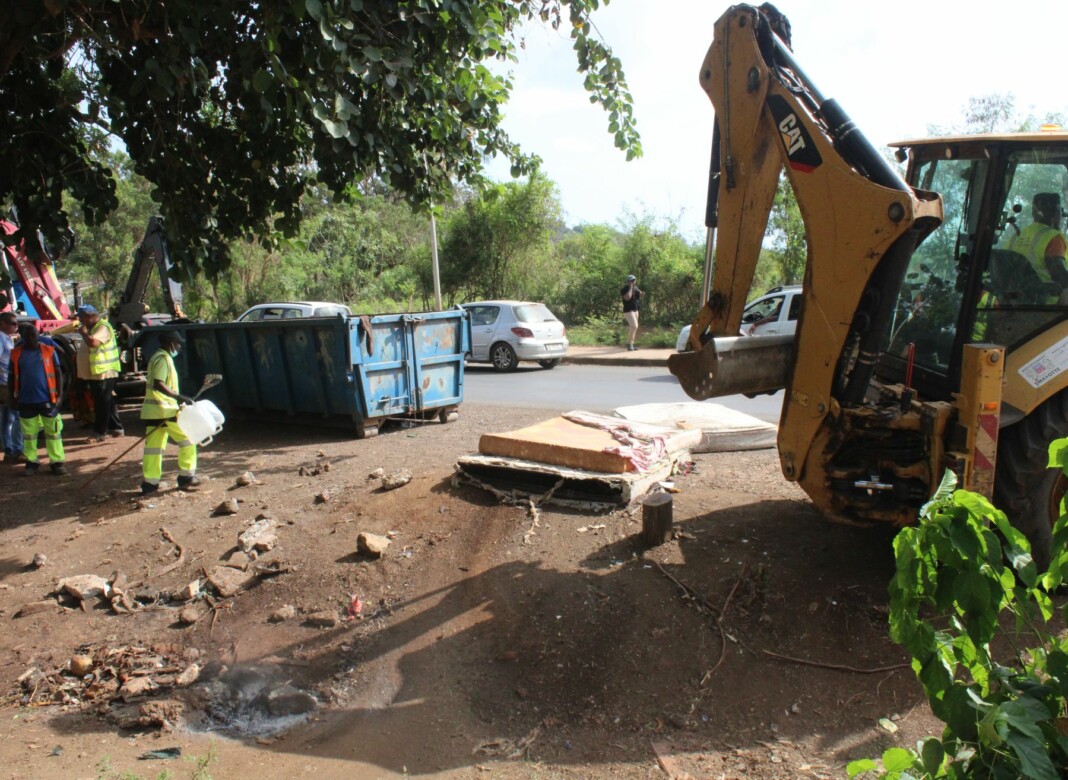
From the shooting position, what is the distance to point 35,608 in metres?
5.58

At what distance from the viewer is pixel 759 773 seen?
3469 millimetres

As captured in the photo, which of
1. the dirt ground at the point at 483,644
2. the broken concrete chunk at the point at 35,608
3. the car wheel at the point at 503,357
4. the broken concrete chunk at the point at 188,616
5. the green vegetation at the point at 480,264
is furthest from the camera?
the green vegetation at the point at 480,264

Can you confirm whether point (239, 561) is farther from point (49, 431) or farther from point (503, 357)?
point (503, 357)

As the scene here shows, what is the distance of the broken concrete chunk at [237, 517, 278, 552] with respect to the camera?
241 inches

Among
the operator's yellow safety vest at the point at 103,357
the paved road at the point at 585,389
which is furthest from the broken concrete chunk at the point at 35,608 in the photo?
the paved road at the point at 585,389

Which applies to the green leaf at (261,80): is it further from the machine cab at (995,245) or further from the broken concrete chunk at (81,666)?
the machine cab at (995,245)

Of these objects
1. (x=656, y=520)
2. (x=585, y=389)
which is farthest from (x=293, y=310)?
(x=656, y=520)

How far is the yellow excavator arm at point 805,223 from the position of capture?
13.0 feet

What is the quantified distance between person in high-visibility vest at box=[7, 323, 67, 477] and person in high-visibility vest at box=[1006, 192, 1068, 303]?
357 inches

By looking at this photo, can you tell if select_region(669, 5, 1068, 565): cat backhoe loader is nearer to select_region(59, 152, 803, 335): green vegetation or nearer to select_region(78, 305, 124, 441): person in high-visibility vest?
select_region(78, 305, 124, 441): person in high-visibility vest

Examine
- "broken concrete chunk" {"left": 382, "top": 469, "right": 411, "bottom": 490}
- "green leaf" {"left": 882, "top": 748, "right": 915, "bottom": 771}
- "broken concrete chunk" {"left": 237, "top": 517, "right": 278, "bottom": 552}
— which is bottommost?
"broken concrete chunk" {"left": 237, "top": 517, "right": 278, "bottom": 552}

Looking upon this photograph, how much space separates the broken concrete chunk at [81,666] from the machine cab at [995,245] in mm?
5268

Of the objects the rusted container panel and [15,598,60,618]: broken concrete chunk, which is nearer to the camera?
[15,598,60,618]: broken concrete chunk

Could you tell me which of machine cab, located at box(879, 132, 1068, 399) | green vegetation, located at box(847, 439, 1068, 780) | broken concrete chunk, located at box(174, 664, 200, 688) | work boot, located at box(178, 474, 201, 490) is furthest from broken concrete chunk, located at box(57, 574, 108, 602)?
machine cab, located at box(879, 132, 1068, 399)
